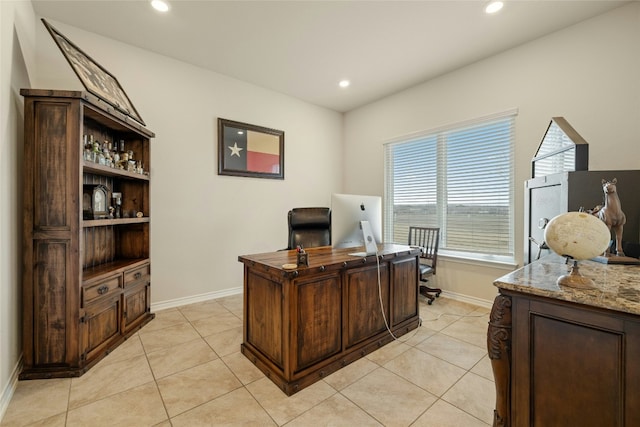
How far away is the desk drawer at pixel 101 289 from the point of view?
1996mm

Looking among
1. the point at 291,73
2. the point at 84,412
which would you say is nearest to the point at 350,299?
the point at 84,412

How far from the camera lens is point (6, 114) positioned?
5.73 feet

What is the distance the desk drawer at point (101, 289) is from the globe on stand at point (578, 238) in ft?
9.53

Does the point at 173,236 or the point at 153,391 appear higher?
the point at 173,236

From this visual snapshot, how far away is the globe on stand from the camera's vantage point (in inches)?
41.8

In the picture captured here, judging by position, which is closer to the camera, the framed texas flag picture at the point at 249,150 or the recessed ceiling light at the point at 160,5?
the recessed ceiling light at the point at 160,5

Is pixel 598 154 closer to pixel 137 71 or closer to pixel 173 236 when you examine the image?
pixel 173 236

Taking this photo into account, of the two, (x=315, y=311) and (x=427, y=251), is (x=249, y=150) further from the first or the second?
(x=427, y=251)

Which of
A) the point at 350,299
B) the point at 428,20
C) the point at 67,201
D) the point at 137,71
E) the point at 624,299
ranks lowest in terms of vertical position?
the point at 350,299

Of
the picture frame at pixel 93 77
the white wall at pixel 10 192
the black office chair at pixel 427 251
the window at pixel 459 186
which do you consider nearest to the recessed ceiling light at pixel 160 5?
the picture frame at pixel 93 77

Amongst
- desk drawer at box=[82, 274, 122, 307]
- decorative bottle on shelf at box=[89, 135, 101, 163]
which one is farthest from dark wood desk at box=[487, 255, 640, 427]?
decorative bottle on shelf at box=[89, 135, 101, 163]

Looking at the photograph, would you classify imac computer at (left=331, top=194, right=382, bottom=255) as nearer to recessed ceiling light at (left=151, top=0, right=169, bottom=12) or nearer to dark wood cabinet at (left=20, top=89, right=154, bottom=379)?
dark wood cabinet at (left=20, top=89, right=154, bottom=379)

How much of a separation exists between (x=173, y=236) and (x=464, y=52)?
405cm

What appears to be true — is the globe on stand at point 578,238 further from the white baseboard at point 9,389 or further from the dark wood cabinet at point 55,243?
the white baseboard at point 9,389
